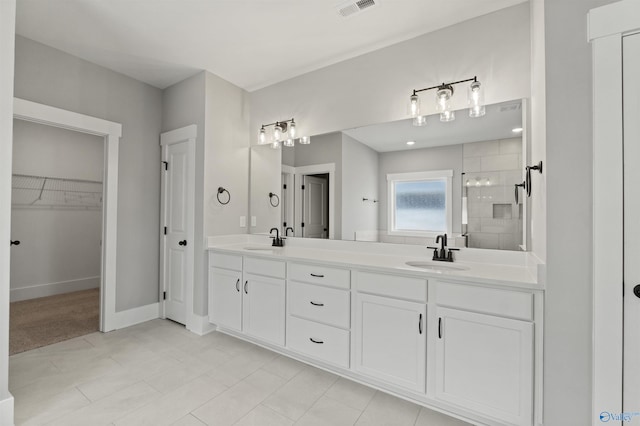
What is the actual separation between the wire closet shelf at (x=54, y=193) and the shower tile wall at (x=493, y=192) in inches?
213

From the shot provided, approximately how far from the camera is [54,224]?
4387 millimetres

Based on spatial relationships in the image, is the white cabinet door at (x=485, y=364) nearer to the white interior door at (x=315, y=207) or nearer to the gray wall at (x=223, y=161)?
the white interior door at (x=315, y=207)

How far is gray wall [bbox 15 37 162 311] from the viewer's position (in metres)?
2.67

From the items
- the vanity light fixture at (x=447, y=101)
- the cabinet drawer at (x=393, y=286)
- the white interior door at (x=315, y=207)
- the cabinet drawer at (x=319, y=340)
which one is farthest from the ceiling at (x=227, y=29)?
the cabinet drawer at (x=319, y=340)

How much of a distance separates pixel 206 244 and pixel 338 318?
1657 mm

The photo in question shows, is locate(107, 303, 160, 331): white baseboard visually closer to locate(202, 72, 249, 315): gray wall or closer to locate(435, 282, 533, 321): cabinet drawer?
locate(202, 72, 249, 315): gray wall

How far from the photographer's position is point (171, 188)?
3.40 meters

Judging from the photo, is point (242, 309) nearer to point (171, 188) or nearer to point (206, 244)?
point (206, 244)

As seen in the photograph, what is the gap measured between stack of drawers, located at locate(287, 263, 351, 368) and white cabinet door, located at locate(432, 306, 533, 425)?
2.11 feet

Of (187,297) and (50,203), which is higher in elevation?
(50,203)

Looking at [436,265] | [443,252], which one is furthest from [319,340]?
[443,252]

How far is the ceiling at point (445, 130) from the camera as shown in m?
2.10

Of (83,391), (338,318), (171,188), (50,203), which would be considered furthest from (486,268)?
(50,203)

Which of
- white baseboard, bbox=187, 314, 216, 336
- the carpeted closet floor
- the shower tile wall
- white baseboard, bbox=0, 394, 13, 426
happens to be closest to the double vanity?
the shower tile wall
